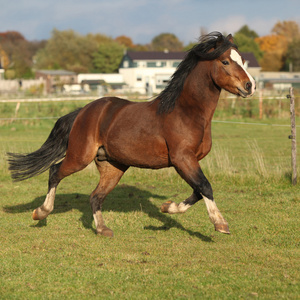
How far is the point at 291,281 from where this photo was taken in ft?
16.0

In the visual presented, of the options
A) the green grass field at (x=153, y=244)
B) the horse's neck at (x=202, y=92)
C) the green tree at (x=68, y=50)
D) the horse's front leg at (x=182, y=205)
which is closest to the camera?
the green grass field at (x=153, y=244)

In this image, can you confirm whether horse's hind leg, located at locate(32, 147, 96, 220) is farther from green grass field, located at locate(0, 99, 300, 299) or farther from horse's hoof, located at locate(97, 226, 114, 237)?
horse's hoof, located at locate(97, 226, 114, 237)

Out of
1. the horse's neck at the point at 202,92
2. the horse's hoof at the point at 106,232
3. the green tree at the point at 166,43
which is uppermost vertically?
the green tree at the point at 166,43

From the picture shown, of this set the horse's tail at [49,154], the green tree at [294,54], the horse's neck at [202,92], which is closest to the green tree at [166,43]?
the green tree at [294,54]

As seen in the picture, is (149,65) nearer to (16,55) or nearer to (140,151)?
(16,55)

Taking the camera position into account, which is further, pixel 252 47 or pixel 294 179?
pixel 252 47

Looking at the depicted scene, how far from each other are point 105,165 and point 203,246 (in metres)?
1.95

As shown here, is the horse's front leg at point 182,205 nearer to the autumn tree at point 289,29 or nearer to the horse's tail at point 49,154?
the horse's tail at point 49,154

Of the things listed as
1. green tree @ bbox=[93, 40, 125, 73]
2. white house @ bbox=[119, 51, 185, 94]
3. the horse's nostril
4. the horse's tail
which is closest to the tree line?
green tree @ bbox=[93, 40, 125, 73]

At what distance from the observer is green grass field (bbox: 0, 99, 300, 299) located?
4801 mm

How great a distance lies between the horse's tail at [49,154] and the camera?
7.41 meters

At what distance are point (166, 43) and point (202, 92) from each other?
130 meters

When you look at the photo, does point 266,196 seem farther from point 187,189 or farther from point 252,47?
point 252,47

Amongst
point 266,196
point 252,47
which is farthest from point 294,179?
point 252,47
